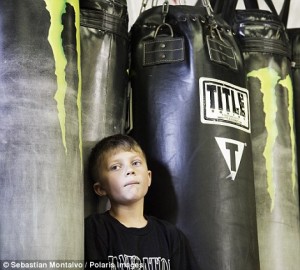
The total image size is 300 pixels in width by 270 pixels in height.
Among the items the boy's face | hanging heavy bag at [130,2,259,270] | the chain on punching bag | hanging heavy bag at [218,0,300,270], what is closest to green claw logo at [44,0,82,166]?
the chain on punching bag

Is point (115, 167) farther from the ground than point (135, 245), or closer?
farther from the ground

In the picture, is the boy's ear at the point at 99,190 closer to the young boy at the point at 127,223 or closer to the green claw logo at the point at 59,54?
the young boy at the point at 127,223

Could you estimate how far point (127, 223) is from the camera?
1.69 meters

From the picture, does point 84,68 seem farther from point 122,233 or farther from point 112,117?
point 122,233

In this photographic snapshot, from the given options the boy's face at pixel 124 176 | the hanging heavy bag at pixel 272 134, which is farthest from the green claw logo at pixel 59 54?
the hanging heavy bag at pixel 272 134

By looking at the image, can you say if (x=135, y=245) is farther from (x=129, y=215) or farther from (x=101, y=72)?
(x=101, y=72)

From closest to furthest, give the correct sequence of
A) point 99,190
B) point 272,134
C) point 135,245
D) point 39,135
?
point 39,135
point 135,245
point 99,190
point 272,134

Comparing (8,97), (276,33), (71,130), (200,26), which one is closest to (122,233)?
(71,130)

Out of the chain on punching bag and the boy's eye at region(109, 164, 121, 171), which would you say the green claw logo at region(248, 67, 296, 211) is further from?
the chain on punching bag

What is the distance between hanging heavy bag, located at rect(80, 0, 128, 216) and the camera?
1.77 meters

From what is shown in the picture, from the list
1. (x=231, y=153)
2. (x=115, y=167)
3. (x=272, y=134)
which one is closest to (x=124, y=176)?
(x=115, y=167)

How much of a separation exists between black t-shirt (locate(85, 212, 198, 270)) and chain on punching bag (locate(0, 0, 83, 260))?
122mm

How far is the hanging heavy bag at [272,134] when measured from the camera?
6.48 ft

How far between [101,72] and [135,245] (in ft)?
1.46
